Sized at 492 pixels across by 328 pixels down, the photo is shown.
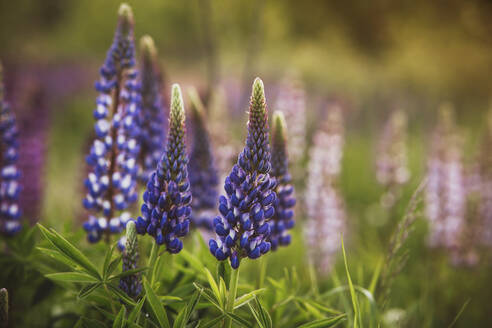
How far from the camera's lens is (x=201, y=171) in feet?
8.15

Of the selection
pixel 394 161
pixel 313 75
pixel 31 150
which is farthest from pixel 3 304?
pixel 313 75

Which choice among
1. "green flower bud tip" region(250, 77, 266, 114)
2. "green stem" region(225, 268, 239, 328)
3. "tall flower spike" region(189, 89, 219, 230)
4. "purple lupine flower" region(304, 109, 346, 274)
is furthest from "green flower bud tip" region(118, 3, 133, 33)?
"purple lupine flower" region(304, 109, 346, 274)

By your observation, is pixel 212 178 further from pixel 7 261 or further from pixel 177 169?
pixel 7 261

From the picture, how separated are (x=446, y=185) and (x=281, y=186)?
313cm

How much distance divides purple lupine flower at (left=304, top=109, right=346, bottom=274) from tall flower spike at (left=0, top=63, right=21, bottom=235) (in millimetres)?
2650

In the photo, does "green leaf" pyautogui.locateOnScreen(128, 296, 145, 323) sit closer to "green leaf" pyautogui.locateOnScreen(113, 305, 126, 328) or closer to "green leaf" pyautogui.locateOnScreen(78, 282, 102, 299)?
"green leaf" pyautogui.locateOnScreen(113, 305, 126, 328)

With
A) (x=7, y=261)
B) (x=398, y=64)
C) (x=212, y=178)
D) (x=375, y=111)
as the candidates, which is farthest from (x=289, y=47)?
(x=7, y=261)

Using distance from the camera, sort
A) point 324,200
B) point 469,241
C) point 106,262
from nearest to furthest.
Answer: point 106,262 → point 469,241 → point 324,200

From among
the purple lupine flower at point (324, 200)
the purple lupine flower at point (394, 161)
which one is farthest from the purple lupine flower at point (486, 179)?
the purple lupine flower at point (324, 200)

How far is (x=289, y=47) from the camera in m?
10.3

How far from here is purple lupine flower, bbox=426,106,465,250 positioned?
4289 mm

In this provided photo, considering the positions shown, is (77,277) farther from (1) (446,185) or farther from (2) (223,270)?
(1) (446,185)

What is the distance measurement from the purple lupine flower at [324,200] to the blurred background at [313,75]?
0.94 ft

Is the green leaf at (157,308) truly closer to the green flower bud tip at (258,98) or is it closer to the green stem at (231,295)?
the green stem at (231,295)
